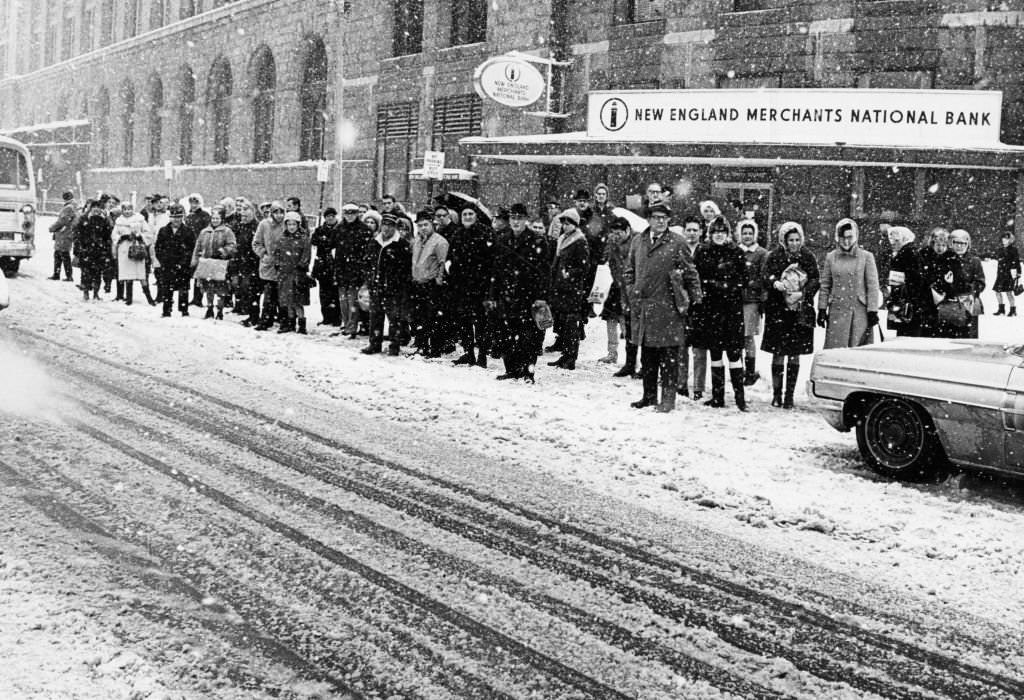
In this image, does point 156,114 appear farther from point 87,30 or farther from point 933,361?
point 933,361

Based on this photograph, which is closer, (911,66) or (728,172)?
(911,66)

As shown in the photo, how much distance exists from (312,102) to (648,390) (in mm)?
31714

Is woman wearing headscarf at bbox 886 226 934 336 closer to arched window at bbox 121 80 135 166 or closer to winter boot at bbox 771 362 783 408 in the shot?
winter boot at bbox 771 362 783 408

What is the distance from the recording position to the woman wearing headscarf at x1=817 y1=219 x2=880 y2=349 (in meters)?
10.1

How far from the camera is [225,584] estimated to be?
15.4 feet

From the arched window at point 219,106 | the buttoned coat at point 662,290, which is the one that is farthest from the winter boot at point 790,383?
the arched window at point 219,106

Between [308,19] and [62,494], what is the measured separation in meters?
34.7

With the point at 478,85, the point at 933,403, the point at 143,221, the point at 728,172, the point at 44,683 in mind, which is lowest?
the point at 44,683

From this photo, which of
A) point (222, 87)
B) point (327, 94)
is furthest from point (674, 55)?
point (222, 87)

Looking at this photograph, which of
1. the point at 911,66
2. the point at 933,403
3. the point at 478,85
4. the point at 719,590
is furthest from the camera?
the point at 478,85

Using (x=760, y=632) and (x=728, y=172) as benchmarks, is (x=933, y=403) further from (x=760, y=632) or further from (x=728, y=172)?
(x=728, y=172)

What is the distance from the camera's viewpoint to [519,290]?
11.5 metres

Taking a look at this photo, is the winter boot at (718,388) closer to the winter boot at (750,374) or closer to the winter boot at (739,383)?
the winter boot at (739,383)

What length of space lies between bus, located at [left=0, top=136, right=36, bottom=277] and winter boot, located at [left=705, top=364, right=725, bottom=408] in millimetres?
16776
